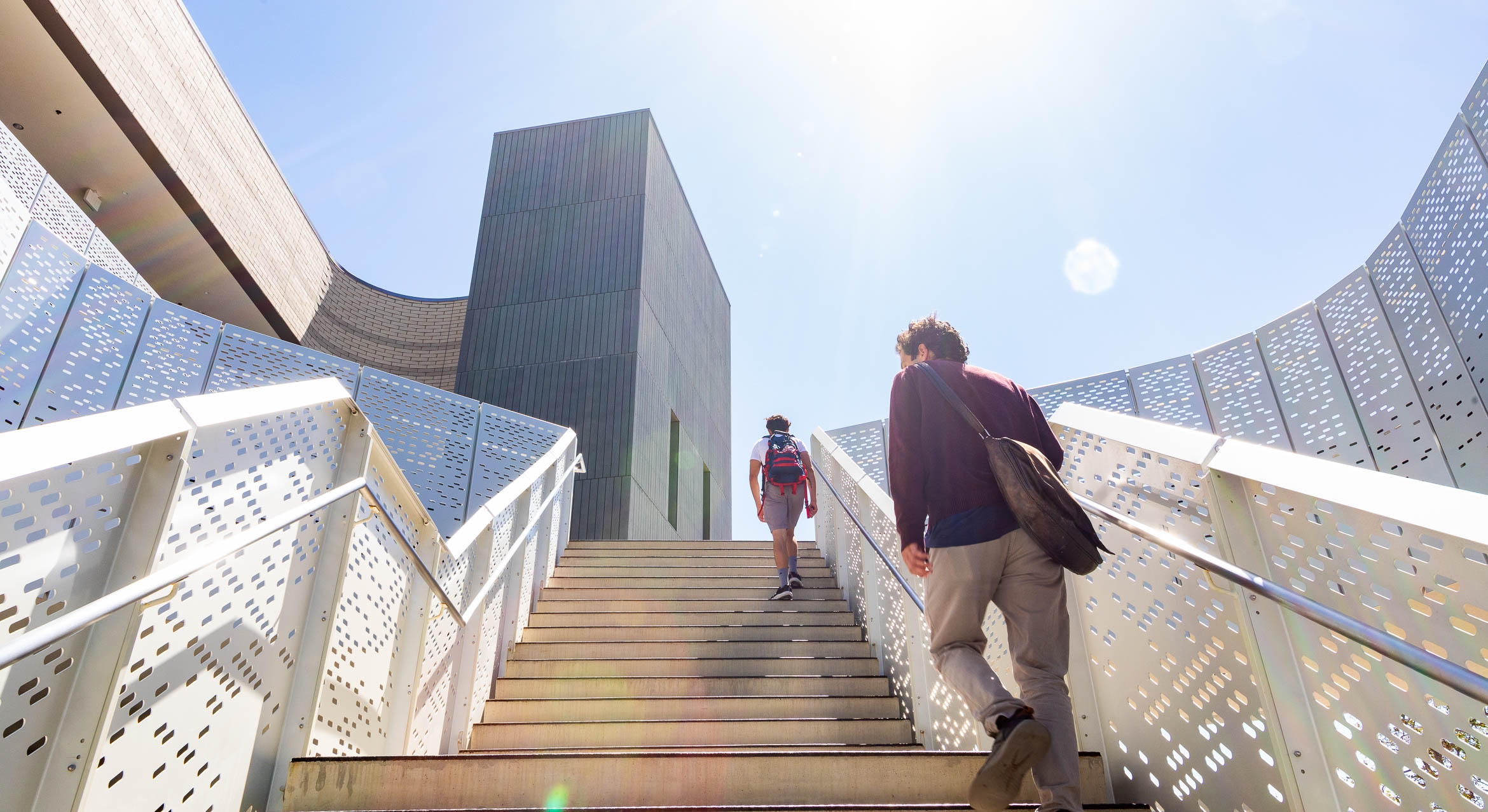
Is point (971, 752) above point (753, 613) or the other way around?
the other way around

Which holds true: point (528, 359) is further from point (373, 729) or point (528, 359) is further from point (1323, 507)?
point (1323, 507)

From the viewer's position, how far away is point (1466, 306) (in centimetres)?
380

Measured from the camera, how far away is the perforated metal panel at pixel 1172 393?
5.65m

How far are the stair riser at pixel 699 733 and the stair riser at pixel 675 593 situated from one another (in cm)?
174

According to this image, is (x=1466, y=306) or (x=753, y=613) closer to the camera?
(x=1466, y=306)

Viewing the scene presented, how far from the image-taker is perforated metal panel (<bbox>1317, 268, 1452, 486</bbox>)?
4.08 m

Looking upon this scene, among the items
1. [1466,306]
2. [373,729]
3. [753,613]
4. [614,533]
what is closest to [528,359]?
[614,533]

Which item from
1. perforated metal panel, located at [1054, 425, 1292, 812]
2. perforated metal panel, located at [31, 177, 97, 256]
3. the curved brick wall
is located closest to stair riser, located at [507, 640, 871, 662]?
perforated metal panel, located at [1054, 425, 1292, 812]

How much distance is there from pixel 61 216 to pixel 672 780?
7.44 m

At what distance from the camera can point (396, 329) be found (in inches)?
576

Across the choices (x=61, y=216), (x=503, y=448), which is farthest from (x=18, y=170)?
(x=503, y=448)

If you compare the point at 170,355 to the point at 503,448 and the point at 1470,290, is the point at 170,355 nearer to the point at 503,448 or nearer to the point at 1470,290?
the point at 503,448

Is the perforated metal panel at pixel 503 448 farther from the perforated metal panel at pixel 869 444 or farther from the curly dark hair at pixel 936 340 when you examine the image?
the curly dark hair at pixel 936 340

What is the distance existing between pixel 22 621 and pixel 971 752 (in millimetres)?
2173
